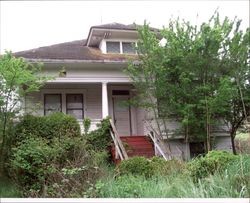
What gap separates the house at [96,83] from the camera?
591 inches

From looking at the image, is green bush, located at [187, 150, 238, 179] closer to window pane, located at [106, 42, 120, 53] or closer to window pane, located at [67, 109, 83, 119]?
window pane, located at [67, 109, 83, 119]

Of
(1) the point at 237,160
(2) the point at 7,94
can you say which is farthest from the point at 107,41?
(1) the point at 237,160

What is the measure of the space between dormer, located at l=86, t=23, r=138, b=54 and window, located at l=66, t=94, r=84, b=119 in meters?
2.54

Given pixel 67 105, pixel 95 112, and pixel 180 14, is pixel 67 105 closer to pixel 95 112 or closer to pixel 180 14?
pixel 95 112

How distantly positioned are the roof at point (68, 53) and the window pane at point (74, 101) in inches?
74.6

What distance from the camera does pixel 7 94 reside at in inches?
434

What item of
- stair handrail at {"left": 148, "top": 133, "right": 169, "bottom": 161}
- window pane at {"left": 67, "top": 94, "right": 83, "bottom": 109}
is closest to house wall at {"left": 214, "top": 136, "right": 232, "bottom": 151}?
stair handrail at {"left": 148, "top": 133, "right": 169, "bottom": 161}

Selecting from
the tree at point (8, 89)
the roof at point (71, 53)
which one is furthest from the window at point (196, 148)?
the tree at point (8, 89)

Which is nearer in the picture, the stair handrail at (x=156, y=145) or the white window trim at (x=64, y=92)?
the stair handrail at (x=156, y=145)

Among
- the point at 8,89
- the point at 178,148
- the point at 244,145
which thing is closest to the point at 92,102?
the point at 178,148

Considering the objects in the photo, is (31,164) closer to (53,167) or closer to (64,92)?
(53,167)

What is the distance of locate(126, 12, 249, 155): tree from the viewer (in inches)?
518

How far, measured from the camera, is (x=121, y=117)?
16922 millimetres

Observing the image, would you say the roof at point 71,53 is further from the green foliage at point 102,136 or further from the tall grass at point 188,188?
the tall grass at point 188,188
